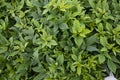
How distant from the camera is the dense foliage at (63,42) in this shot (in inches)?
99.4

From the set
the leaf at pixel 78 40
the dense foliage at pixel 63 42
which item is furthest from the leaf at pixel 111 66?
the leaf at pixel 78 40

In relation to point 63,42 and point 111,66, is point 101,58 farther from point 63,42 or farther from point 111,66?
point 63,42

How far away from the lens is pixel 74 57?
2.50 meters

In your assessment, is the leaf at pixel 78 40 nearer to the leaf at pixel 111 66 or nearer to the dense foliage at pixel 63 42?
the dense foliage at pixel 63 42

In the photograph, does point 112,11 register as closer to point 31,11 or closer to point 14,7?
point 31,11

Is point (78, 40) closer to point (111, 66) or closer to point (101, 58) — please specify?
point (101, 58)

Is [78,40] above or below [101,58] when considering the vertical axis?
above

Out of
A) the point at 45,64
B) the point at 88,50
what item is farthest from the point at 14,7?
the point at 88,50

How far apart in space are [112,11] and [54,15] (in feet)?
1.80

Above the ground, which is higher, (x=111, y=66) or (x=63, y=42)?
(x=63, y=42)

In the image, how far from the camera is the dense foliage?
8.29ft

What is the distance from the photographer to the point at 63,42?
2562mm

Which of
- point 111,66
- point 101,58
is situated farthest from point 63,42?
point 111,66

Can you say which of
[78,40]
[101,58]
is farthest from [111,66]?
[78,40]
